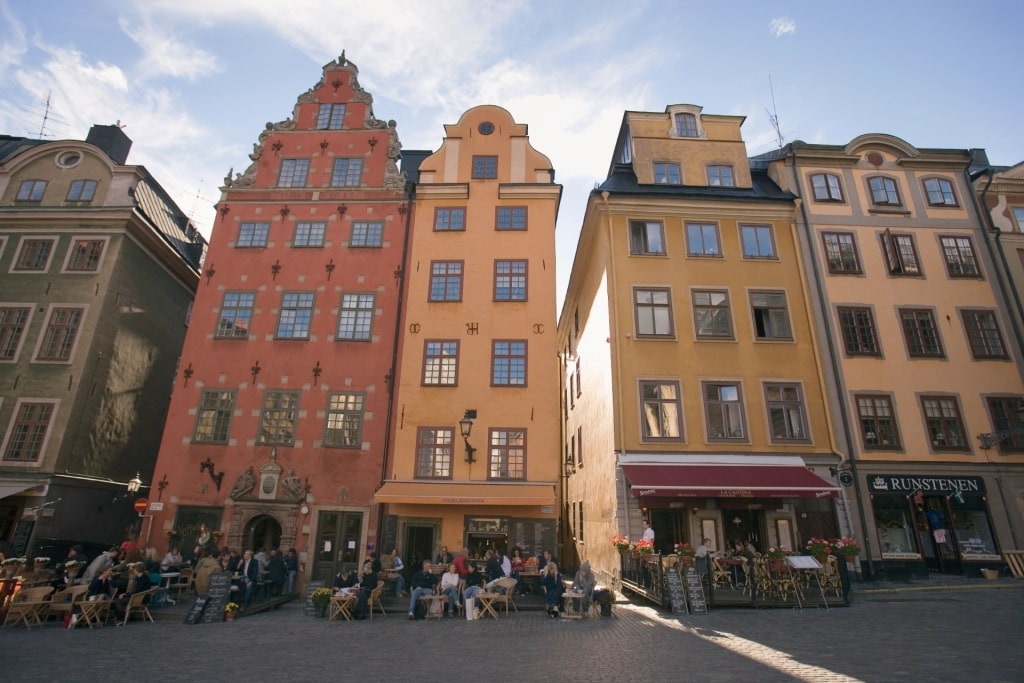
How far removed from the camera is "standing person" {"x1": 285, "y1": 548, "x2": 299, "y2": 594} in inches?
670

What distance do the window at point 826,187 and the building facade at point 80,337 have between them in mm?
29134

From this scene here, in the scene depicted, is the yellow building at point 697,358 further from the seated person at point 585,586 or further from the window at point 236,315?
the window at point 236,315

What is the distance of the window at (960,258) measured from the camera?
2211 centimetres

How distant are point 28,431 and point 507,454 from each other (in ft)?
58.6

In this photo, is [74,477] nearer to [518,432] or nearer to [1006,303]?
[518,432]

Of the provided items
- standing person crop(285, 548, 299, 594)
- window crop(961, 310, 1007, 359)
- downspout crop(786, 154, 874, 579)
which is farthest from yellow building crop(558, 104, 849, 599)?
standing person crop(285, 548, 299, 594)

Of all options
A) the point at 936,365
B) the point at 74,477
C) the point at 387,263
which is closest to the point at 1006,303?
the point at 936,365

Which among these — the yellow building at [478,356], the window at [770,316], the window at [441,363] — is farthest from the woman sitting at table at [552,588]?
the window at [770,316]

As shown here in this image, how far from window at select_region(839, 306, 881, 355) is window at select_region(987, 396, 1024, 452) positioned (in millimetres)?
4555

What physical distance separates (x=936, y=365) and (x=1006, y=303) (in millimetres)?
4545

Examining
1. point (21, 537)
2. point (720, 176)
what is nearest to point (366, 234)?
point (720, 176)

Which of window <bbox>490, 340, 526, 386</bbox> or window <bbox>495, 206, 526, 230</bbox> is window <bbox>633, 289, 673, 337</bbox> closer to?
window <bbox>490, 340, 526, 386</bbox>

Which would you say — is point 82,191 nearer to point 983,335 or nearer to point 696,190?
point 696,190

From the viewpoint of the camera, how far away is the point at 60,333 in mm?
21297
